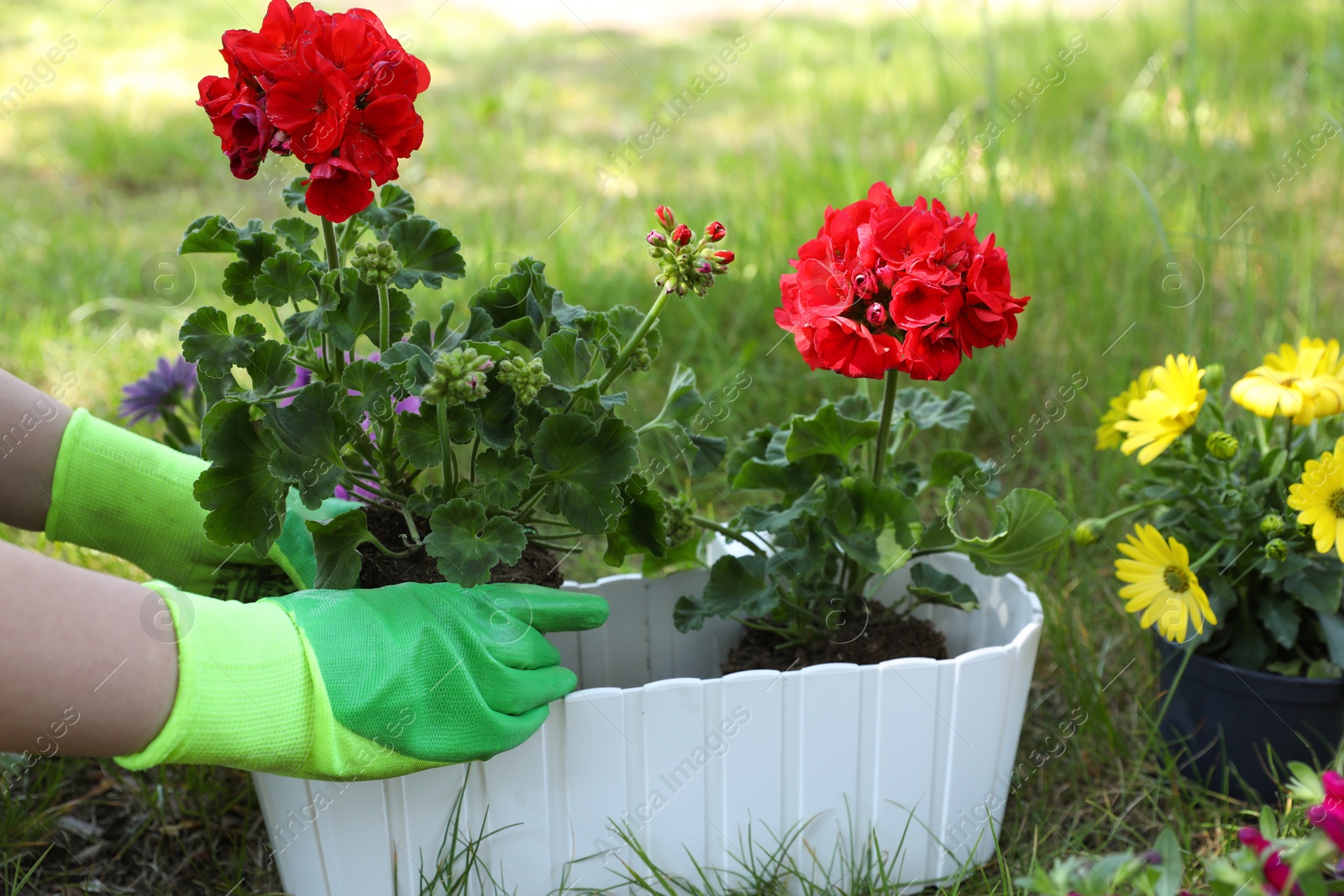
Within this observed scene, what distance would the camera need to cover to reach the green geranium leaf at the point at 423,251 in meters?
1.03

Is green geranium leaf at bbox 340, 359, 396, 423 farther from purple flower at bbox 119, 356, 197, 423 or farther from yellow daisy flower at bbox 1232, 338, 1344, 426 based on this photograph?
yellow daisy flower at bbox 1232, 338, 1344, 426

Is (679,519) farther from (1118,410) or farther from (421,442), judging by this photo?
(1118,410)

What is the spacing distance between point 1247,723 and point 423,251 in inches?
42.2

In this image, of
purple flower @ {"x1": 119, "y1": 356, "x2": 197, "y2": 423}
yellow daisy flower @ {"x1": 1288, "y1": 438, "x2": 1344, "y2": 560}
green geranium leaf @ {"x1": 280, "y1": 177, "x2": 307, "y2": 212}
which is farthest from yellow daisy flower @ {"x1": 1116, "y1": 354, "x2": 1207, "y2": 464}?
purple flower @ {"x1": 119, "y1": 356, "x2": 197, "y2": 423}

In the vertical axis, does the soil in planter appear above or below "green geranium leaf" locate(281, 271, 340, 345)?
below

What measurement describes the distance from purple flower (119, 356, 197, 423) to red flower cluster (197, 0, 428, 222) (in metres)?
0.55

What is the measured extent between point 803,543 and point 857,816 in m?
0.29

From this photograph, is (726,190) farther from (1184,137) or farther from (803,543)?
(803,543)

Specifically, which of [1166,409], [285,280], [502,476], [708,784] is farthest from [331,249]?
[1166,409]

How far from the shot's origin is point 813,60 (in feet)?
14.0

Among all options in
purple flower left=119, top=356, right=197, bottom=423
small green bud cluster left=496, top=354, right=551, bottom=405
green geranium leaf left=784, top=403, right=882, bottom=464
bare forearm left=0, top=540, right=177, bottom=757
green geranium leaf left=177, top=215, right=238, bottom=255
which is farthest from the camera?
purple flower left=119, top=356, right=197, bottom=423

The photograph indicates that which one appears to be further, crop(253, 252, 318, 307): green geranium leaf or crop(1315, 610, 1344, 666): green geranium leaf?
crop(1315, 610, 1344, 666): green geranium leaf

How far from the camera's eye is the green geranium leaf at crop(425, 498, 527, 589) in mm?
930

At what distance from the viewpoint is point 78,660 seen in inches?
31.9
